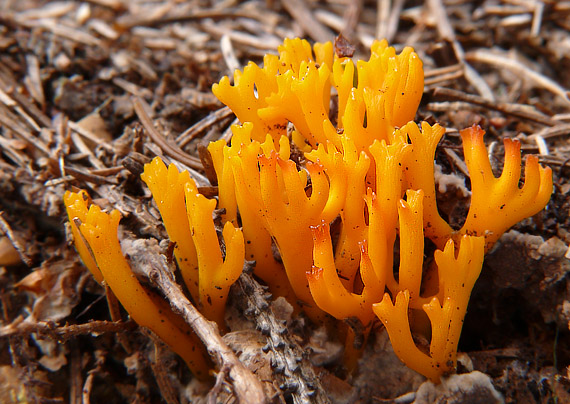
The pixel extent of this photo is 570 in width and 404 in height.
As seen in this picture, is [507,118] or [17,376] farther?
[507,118]

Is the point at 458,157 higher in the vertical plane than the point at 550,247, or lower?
higher

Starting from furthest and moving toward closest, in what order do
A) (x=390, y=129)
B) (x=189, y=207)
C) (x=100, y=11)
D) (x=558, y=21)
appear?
(x=100, y=11), (x=558, y=21), (x=390, y=129), (x=189, y=207)

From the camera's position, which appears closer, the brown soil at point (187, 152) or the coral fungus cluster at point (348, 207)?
the coral fungus cluster at point (348, 207)

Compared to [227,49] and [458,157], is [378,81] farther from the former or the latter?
[227,49]

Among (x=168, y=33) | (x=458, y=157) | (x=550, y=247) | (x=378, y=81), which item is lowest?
(x=550, y=247)

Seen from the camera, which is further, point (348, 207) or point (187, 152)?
point (187, 152)

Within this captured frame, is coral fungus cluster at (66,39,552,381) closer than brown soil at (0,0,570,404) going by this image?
Yes

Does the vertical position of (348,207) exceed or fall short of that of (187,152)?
it exceeds it

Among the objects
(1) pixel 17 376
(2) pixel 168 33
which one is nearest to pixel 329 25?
(2) pixel 168 33
